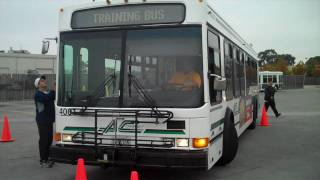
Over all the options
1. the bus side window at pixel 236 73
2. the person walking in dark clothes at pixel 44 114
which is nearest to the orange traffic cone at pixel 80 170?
the person walking in dark clothes at pixel 44 114

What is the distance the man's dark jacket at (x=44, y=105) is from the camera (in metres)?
9.18

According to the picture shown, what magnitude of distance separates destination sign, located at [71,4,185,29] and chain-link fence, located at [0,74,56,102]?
31.3 metres

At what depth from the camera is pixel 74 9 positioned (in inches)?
301

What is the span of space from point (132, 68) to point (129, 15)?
0.89 meters

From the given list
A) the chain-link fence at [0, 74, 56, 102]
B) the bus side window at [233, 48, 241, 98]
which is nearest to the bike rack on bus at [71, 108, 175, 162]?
the bus side window at [233, 48, 241, 98]

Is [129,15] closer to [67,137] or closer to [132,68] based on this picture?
[132,68]

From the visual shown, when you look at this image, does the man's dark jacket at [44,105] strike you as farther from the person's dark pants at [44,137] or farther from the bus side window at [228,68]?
the bus side window at [228,68]

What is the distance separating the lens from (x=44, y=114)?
366 inches

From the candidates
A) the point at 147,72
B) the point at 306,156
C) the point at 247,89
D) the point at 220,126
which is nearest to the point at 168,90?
the point at 147,72

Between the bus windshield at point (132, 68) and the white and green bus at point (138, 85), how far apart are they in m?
0.02

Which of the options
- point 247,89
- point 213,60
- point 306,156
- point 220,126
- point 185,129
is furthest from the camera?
point 247,89

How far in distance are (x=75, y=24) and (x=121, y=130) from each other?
2.00 m

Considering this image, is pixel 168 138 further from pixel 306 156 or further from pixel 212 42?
pixel 306 156

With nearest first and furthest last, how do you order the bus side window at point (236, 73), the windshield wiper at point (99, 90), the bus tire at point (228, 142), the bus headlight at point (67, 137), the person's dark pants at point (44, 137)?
the windshield wiper at point (99, 90), the bus headlight at point (67, 137), the bus tire at point (228, 142), the person's dark pants at point (44, 137), the bus side window at point (236, 73)
